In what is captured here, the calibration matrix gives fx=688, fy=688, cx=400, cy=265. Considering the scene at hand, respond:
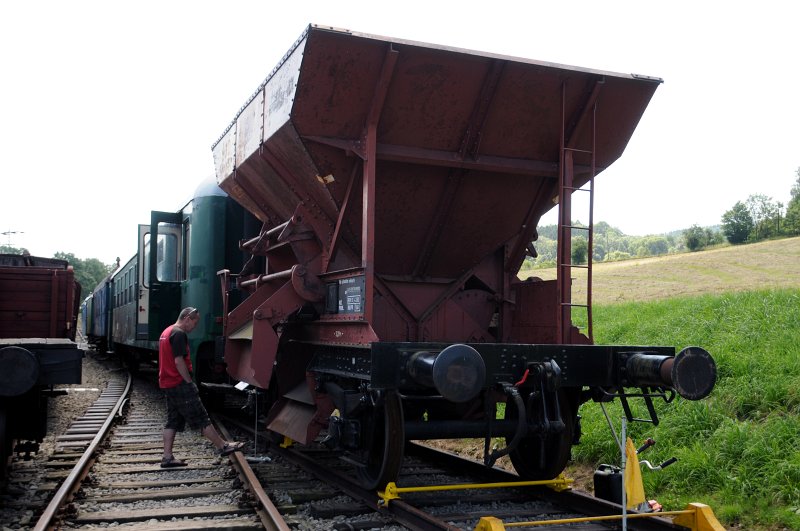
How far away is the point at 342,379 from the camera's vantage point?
5.77 meters

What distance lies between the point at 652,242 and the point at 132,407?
15412cm

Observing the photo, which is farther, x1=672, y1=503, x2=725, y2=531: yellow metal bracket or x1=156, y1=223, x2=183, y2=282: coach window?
x1=156, y1=223, x2=183, y2=282: coach window

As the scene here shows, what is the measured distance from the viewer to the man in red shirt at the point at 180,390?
6680 millimetres

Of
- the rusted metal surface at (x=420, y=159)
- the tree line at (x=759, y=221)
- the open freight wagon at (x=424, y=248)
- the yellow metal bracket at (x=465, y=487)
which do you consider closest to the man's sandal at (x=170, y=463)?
the open freight wagon at (x=424, y=248)

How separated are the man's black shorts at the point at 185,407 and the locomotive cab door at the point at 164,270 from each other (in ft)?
13.0

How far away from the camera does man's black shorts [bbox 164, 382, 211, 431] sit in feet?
22.2

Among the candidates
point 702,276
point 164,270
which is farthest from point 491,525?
point 702,276

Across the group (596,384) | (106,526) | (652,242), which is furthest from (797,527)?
(652,242)

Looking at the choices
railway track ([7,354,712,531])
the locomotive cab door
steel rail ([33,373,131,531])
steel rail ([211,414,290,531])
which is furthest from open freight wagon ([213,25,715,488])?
the locomotive cab door

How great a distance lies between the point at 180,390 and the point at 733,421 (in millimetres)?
5412

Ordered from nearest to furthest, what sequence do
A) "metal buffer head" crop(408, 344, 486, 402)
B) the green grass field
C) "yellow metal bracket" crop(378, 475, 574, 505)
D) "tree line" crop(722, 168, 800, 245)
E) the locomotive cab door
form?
"metal buffer head" crop(408, 344, 486, 402), "yellow metal bracket" crop(378, 475, 574, 505), the green grass field, the locomotive cab door, "tree line" crop(722, 168, 800, 245)

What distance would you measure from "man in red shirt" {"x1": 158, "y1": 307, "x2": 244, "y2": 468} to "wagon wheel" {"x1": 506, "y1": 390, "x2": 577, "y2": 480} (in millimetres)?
2697

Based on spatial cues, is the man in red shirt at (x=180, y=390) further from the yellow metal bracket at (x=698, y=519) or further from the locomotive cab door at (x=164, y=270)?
the yellow metal bracket at (x=698, y=519)

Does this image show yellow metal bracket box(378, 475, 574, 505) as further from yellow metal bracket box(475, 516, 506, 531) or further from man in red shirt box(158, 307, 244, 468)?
man in red shirt box(158, 307, 244, 468)
